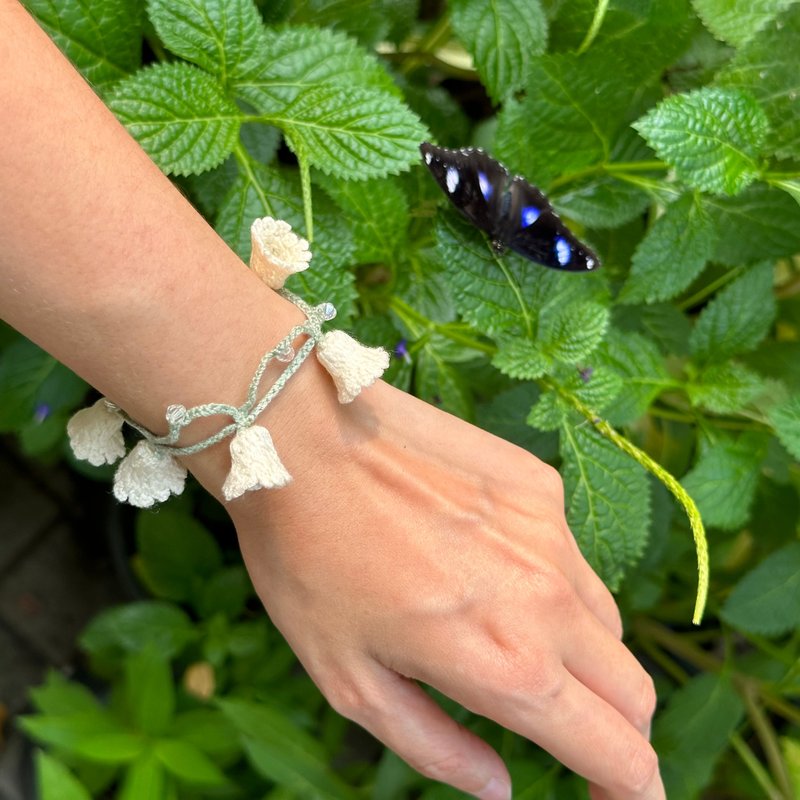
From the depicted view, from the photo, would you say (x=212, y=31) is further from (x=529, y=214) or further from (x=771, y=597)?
(x=771, y=597)

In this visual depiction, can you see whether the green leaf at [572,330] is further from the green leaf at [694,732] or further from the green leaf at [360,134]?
the green leaf at [694,732]

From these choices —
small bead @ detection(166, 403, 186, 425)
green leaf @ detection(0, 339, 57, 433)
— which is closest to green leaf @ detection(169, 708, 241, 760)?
green leaf @ detection(0, 339, 57, 433)

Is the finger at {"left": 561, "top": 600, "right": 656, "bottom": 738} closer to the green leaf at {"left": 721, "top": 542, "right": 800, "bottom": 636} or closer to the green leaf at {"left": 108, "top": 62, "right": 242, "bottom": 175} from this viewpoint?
the green leaf at {"left": 721, "top": 542, "right": 800, "bottom": 636}

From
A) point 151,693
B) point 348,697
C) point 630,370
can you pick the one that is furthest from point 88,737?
point 630,370

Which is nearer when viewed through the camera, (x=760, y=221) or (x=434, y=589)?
(x=434, y=589)

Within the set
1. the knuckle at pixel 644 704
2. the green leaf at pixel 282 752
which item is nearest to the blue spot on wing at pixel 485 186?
the knuckle at pixel 644 704
